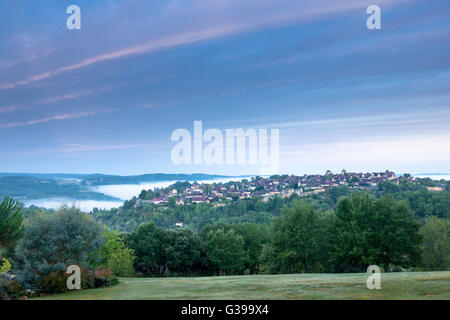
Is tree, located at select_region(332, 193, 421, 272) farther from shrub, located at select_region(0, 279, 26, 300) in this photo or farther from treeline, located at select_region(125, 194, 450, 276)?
shrub, located at select_region(0, 279, 26, 300)

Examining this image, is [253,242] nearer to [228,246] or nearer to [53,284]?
[228,246]

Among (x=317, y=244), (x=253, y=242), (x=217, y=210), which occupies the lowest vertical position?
(x=217, y=210)

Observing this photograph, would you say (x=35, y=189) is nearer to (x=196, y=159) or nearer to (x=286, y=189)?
(x=196, y=159)


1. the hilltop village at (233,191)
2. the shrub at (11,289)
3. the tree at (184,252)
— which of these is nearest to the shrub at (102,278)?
the shrub at (11,289)

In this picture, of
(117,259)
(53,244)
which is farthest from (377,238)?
(53,244)

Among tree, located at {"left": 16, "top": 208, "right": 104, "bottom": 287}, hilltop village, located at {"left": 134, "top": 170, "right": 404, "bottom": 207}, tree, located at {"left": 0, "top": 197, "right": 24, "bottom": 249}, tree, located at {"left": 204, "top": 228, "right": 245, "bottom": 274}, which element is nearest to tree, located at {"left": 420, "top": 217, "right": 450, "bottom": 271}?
tree, located at {"left": 204, "top": 228, "right": 245, "bottom": 274}

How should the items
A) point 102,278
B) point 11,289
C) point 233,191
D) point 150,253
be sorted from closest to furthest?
point 11,289, point 102,278, point 150,253, point 233,191
